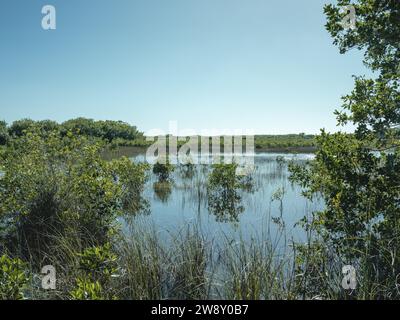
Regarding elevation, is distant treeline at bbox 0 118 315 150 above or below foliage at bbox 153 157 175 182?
above

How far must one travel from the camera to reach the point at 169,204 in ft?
34.1

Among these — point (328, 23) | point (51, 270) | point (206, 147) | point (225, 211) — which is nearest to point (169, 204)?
point (225, 211)

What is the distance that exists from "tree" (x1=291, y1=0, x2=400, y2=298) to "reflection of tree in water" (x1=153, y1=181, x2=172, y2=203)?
701 centimetres

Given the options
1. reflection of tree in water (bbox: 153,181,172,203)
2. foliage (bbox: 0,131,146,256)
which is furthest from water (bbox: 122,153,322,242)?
foliage (bbox: 0,131,146,256)

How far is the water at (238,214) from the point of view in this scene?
7022mm

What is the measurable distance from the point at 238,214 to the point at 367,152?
15.9 ft

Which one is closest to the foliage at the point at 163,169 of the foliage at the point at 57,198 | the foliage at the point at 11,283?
the foliage at the point at 57,198

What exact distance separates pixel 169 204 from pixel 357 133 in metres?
6.76

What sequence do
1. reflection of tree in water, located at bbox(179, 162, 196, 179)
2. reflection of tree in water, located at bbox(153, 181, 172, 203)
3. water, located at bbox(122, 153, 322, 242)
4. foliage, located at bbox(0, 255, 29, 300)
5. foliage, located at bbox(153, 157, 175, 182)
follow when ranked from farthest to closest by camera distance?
reflection of tree in water, located at bbox(179, 162, 196, 179), foliage, located at bbox(153, 157, 175, 182), reflection of tree in water, located at bbox(153, 181, 172, 203), water, located at bbox(122, 153, 322, 242), foliage, located at bbox(0, 255, 29, 300)

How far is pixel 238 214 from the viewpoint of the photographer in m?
8.99

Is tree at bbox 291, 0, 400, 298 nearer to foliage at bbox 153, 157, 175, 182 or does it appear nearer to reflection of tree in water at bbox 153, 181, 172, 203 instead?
reflection of tree in water at bbox 153, 181, 172, 203

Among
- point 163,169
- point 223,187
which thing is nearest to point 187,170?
point 163,169

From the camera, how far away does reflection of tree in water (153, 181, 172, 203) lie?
37.9 ft

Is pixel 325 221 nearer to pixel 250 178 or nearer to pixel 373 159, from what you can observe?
pixel 373 159
